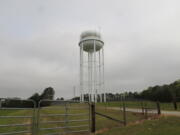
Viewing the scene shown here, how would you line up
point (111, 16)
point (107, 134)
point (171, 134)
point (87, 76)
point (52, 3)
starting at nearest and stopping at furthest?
point (171, 134) < point (107, 134) < point (52, 3) < point (111, 16) < point (87, 76)

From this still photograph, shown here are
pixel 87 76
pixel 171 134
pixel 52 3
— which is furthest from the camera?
pixel 87 76

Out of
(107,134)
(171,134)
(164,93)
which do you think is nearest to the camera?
(171,134)

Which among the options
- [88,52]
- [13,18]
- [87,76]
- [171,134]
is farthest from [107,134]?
[88,52]

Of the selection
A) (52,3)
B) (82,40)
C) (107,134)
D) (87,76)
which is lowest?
(107,134)

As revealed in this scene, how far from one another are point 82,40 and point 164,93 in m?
26.1

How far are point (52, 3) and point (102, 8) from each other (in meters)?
3.49

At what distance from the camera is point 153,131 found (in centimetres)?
737

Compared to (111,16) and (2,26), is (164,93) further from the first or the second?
(2,26)

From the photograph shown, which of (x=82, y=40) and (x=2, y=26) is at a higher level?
(x=82, y=40)

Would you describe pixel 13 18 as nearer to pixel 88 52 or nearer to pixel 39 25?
pixel 39 25

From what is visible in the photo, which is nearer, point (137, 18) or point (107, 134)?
point (107, 134)

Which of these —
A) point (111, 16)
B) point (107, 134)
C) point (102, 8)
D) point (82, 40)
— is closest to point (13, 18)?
point (102, 8)

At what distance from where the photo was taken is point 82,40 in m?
30.9

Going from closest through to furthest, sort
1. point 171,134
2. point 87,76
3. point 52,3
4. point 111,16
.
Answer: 1. point 171,134
2. point 52,3
3. point 111,16
4. point 87,76
